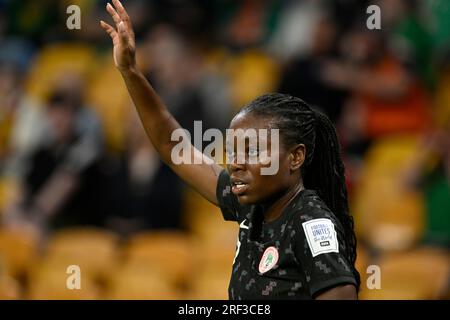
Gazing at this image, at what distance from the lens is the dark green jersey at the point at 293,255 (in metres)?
2.65

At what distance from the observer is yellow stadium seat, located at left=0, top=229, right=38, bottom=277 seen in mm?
6312

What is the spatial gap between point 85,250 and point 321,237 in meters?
3.82

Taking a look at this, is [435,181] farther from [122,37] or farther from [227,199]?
[122,37]

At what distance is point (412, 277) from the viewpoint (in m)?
5.37

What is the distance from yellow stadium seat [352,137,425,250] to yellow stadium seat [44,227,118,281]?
161 centimetres

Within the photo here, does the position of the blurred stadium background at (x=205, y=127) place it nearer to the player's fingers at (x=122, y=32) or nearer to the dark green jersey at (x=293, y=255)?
the dark green jersey at (x=293, y=255)

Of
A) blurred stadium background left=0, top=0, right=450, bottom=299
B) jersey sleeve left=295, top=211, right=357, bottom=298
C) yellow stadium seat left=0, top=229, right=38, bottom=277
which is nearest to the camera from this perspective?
jersey sleeve left=295, top=211, right=357, bottom=298

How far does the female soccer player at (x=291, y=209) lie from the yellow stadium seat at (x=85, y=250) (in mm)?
3086

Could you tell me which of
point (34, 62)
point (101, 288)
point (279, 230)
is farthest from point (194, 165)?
point (34, 62)

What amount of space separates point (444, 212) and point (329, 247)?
345cm

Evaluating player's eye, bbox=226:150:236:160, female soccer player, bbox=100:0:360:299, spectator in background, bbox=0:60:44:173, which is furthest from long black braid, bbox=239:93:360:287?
spectator in background, bbox=0:60:44:173

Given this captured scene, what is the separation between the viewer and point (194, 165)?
343 cm

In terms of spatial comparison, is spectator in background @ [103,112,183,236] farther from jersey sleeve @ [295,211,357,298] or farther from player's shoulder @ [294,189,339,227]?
jersey sleeve @ [295,211,357,298]
